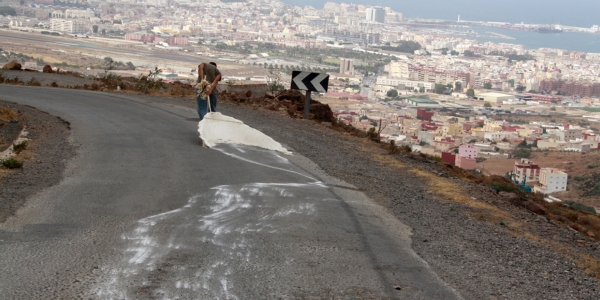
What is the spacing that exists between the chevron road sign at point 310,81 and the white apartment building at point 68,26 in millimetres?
58399

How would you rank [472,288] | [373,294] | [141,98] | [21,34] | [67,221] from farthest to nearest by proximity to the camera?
[21,34], [141,98], [67,221], [472,288], [373,294]

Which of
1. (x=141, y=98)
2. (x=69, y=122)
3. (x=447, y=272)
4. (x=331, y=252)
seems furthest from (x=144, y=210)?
(x=141, y=98)

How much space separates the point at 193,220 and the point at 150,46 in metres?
53.9

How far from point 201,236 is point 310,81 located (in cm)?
1073

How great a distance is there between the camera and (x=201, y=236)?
6.41 meters

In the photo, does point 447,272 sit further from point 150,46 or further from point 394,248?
point 150,46

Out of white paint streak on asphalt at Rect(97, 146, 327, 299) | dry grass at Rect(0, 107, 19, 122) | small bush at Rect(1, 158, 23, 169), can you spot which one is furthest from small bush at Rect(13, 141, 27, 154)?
dry grass at Rect(0, 107, 19, 122)

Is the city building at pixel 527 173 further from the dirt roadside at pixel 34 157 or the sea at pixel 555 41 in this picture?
the sea at pixel 555 41

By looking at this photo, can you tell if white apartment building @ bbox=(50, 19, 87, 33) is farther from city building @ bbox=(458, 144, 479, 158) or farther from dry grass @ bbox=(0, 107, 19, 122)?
dry grass @ bbox=(0, 107, 19, 122)

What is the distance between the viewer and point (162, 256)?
568 centimetres

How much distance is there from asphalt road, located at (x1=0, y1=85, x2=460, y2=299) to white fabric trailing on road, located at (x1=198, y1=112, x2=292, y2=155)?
1.35 m

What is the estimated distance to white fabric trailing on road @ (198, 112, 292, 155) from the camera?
12.5m

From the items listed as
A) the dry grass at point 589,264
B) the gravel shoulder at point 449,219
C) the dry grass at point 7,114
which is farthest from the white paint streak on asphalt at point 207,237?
the dry grass at point 7,114

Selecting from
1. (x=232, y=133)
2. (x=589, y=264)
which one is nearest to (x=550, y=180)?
(x=232, y=133)
